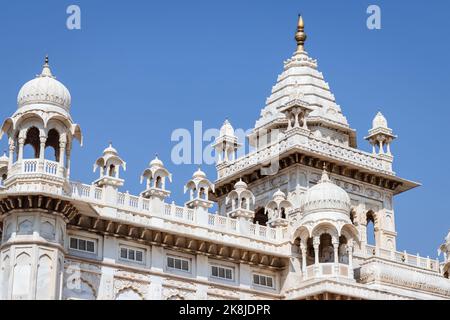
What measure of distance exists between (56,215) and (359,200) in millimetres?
23315

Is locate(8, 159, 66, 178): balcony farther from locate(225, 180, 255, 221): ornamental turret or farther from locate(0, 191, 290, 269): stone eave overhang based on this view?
locate(225, 180, 255, 221): ornamental turret

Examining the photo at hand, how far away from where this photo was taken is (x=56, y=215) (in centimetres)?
4378

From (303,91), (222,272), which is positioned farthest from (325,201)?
(303,91)

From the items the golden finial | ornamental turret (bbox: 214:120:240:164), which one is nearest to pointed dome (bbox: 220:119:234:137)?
ornamental turret (bbox: 214:120:240:164)

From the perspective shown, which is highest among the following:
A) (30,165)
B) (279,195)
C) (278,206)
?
(279,195)

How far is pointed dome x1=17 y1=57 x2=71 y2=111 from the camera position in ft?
148

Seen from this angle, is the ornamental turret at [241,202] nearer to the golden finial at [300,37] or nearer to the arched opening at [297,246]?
the arched opening at [297,246]

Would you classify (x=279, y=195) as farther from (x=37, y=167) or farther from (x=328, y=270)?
(x=37, y=167)

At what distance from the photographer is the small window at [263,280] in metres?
51.2

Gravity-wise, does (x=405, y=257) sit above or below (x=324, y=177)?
below

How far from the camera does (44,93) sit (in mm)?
45250

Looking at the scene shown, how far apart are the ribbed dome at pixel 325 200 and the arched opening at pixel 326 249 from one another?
204cm

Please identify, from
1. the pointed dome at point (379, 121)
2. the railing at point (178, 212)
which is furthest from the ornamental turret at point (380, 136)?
the railing at point (178, 212)

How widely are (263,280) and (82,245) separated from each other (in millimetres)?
10673
